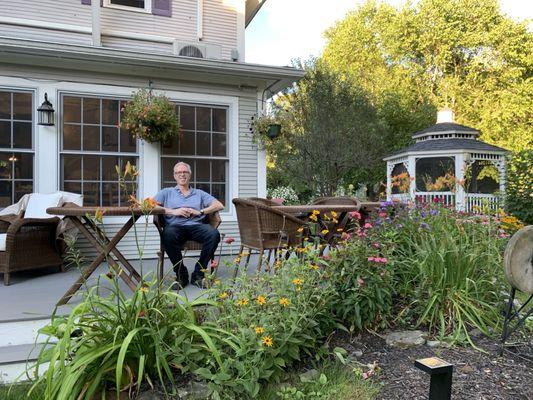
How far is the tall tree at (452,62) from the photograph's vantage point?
17.2 m

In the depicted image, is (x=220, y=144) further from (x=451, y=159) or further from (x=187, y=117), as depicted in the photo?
(x=451, y=159)

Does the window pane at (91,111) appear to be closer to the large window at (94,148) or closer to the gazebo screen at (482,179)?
the large window at (94,148)

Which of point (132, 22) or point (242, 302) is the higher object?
point (132, 22)

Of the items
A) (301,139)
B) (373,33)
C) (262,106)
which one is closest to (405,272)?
(262,106)

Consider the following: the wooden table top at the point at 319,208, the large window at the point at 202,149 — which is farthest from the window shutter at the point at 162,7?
the wooden table top at the point at 319,208

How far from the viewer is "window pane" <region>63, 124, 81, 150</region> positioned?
5.06 m

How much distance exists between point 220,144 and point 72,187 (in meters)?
1.95

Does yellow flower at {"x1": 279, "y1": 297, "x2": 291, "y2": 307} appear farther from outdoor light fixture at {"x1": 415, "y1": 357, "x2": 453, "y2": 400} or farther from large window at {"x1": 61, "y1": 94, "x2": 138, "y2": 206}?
large window at {"x1": 61, "y1": 94, "x2": 138, "y2": 206}

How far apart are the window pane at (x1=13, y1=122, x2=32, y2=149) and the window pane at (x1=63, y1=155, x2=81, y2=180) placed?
428 mm

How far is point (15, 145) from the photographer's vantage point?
4.89 meters

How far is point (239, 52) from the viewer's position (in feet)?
21.5

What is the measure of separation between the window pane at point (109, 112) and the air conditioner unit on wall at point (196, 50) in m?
1.36

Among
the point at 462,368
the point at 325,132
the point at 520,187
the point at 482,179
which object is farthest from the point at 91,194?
the point at 482,179

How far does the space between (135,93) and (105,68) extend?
1.48ft
